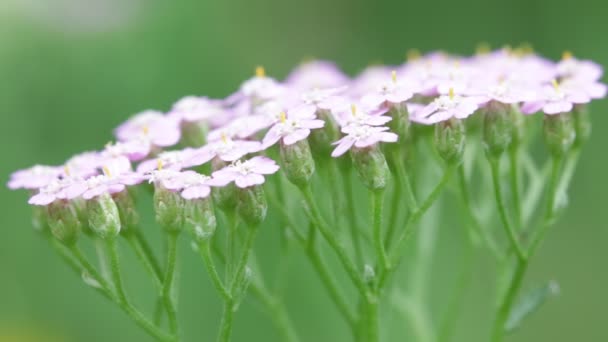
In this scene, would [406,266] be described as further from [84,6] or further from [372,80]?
[84,6]

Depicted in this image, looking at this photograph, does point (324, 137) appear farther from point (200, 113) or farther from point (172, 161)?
point (200, 113)

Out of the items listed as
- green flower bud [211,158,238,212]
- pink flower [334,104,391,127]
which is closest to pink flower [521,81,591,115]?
pink flower [334,104,391,127]

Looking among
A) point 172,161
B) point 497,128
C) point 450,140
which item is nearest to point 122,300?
point 172,161

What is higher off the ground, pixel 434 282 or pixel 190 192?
pixel 190 192

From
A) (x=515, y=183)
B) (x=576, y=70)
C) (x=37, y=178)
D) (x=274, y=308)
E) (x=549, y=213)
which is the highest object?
(x=37, y=178)

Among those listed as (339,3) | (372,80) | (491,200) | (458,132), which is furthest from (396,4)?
(458,132)

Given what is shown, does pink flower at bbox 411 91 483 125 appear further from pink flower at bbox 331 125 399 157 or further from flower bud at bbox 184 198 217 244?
flower bud at bbox 184 198 217 244
